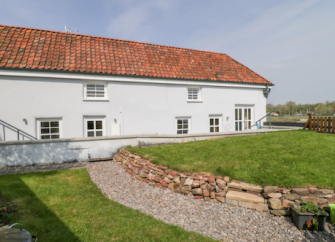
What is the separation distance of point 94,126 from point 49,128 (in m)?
2.51

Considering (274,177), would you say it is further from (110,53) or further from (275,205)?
(110,53)

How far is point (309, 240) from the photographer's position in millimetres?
4516

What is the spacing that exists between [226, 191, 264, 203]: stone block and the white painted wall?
8.62 metres

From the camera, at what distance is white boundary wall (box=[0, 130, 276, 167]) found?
31.7ft

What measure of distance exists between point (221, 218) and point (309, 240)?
200 centimetres

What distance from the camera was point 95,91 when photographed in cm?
1266

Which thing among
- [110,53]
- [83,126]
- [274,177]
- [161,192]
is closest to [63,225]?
[161,192]

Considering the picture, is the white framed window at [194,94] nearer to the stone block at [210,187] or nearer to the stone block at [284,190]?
the stone block at [210,187]

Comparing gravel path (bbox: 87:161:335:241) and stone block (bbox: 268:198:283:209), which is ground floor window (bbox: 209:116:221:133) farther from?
stone block (bbox: 268:198:283:209)

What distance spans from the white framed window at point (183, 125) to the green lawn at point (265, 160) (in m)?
4.71

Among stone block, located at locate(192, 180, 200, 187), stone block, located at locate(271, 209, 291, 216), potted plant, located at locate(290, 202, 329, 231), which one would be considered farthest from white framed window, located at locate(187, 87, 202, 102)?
potted plant, located at locate(290, 202, 329, 231)

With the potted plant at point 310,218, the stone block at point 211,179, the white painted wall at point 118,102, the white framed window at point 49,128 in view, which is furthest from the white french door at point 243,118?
the white framed window at point 49,128

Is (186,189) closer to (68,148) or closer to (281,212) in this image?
(281,212)

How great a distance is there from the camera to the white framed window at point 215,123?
15766 mm
